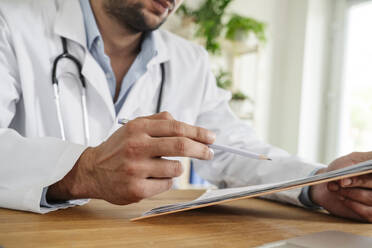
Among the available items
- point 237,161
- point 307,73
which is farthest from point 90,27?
point 307,73

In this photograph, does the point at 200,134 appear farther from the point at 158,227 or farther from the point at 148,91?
the point at 148,91

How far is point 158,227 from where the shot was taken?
1.46 ft

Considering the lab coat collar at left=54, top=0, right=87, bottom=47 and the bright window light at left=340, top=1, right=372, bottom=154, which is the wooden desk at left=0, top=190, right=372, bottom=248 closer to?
the lab coat collar at left=54, top=0, right=87, bottom=47

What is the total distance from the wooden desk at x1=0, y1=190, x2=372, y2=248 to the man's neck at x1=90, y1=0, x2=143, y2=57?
0.60 metres

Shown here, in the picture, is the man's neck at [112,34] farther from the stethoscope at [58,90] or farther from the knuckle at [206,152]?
the knuckle at [206,152]

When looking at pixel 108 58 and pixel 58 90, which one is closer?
pixel 58 90

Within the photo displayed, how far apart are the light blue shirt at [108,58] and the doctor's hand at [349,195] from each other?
56 cm

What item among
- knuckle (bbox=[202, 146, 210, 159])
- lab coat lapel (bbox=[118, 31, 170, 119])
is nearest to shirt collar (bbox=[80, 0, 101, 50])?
lab coat lapel (bbox=[118, 31, 170, 119])

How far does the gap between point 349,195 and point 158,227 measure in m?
0.34

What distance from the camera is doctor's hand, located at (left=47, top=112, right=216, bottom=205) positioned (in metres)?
0.43

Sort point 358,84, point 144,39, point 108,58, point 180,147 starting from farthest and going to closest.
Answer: point 358,84, point 144,39, point 108,58, point 180,147

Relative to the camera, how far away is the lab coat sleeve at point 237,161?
764mm

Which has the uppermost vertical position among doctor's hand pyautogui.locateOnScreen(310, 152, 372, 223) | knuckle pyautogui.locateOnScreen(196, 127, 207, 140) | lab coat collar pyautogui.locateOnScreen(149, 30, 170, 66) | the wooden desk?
lab coat collar pyautogui.locateOnScreen(149, 30, 170, 66)

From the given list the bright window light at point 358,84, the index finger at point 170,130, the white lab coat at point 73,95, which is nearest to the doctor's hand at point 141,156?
the index finger at point 170,130
